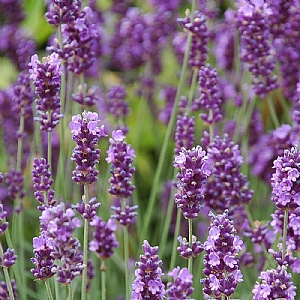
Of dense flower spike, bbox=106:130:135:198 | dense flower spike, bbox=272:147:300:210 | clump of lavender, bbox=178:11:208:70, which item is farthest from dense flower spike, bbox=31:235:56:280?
clump of lavender, bbox=178:11:208:70

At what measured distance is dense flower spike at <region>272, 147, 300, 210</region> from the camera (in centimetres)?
139

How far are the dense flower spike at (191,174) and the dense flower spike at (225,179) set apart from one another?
1.13 feet

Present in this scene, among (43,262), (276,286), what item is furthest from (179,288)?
(43,262)

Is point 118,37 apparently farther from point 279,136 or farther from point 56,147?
point 279,136

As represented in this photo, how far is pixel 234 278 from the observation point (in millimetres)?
1358

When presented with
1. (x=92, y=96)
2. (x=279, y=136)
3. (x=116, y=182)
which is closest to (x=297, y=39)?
(x=279, y=136)

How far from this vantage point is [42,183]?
61.8 inches

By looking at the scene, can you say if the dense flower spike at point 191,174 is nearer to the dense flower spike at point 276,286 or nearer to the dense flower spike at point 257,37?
the dense flower spike at point 276,286

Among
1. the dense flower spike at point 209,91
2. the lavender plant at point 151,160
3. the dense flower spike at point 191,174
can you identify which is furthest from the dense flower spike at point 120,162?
the dense flower spike at point 209,91

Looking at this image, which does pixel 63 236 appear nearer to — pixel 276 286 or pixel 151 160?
pixel 276 286

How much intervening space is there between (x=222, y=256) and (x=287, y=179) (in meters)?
0.24

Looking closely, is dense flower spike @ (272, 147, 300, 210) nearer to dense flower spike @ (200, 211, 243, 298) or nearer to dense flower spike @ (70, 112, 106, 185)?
dense flower spike @ (200, 211, 243, 298)

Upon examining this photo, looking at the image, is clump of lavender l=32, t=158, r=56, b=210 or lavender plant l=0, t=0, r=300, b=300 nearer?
lavender plant l=0, t=0, r=300, b=300

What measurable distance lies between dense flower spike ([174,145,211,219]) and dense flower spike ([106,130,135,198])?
22cm
